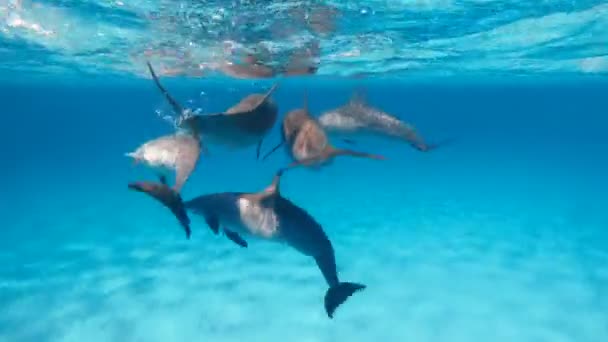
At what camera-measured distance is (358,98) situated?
27.1 ft

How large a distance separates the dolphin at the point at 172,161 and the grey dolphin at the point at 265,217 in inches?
23.9

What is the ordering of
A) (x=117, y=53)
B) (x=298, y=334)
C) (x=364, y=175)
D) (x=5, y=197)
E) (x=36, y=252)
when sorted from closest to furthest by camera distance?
1. (x=298, y=334)
2. (x=36, y=252)
3. (x=117, y=53)
4. (x=5, y=197)
5. (x=364, y=175)

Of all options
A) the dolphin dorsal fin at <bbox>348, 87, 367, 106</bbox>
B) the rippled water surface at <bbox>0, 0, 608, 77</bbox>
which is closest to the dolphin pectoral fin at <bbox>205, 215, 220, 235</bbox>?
the dolphin dorsal fin at <bbox>348, 87, 367, 106</bbox>

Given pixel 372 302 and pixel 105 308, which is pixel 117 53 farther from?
pixel 372 302

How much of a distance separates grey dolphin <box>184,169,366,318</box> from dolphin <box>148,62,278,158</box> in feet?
2.11

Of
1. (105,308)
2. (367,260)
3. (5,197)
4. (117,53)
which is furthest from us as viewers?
(5,197)

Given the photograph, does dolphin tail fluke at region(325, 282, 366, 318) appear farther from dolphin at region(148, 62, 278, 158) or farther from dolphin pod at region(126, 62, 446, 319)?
dolphin at region(148, 62, 278, 158)

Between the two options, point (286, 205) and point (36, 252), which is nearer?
point (286, 205)

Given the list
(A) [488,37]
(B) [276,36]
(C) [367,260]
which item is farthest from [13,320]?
(A) [488,37]

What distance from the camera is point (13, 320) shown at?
10.8 meters

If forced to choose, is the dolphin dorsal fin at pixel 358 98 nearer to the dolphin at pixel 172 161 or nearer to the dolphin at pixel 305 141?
the dolphin at pixel 305 141

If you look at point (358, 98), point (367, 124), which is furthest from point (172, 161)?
point (358, 98)

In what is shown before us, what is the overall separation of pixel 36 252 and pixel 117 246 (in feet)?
8.70

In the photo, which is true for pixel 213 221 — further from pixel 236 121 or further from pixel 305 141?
pixel 305 141
